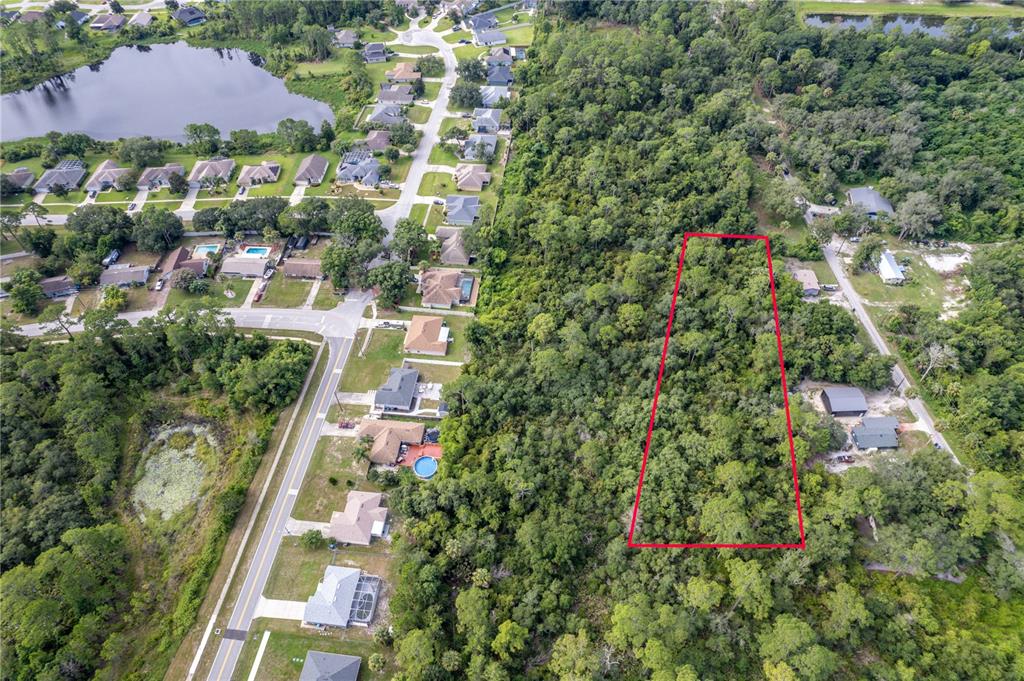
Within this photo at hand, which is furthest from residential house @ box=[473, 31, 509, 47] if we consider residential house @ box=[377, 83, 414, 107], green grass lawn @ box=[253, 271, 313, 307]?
green grass lawn @ box=[253, 271, 313, 307]

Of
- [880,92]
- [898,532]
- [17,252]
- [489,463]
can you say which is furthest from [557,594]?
[880,92]

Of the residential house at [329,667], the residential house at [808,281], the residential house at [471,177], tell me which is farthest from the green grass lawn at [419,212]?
the residential house at [329,667]

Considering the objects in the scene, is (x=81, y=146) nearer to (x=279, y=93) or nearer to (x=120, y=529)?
(x=279, y=93)

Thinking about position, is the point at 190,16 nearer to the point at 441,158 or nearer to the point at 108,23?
the point at 108,23

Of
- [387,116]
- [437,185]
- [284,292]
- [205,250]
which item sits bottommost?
[284,292]

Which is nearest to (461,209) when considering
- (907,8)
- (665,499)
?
(665,499)

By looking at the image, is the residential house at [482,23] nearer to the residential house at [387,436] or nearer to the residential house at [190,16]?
the residential house at [190,16]

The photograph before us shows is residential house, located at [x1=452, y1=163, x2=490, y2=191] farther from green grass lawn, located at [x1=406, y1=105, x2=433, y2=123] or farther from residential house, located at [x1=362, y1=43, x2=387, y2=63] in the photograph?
residential house, located at [x1=362, y1=43, x2=387, y2=63]
